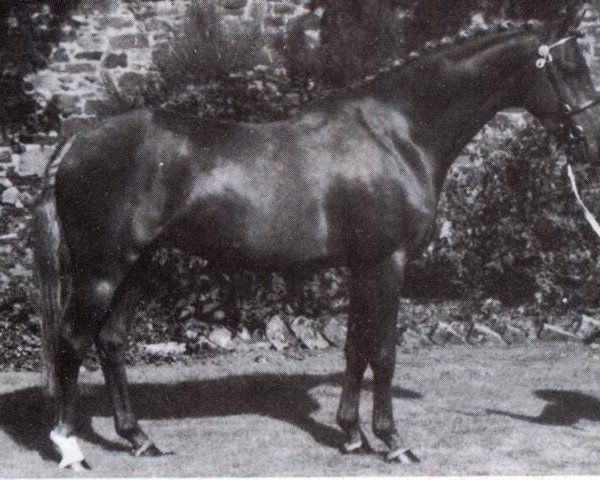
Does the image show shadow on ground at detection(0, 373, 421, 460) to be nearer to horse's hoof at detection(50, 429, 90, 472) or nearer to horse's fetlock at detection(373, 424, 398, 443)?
horse's hoof at detection(50, 429, 90, 472)

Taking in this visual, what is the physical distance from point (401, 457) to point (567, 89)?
2.26 m

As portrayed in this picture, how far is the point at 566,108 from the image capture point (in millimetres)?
5324

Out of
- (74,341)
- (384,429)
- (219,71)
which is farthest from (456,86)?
(219,71)

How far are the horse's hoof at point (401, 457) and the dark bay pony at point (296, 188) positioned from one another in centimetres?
1

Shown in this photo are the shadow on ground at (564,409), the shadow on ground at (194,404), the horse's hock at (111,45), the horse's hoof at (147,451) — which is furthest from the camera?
the horse's hock at (111,45)

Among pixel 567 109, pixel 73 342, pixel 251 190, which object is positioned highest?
pixel 567 109

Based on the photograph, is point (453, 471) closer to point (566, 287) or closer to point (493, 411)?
point (493, 411)

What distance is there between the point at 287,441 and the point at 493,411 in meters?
1.48

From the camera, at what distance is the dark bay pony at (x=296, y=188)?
5.19m

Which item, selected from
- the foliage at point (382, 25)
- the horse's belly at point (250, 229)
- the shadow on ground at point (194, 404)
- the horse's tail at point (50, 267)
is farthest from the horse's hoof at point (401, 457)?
the foliage at point (382, 25)

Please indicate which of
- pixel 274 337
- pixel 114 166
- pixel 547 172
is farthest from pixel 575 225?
pixel 114 166

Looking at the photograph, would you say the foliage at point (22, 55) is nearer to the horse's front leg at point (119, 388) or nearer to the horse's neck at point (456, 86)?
the horse's front leg at point (119, 388)

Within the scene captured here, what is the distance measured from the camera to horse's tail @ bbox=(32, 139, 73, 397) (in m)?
5.32

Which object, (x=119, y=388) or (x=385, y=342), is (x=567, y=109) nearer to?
(x=385, y=342)
